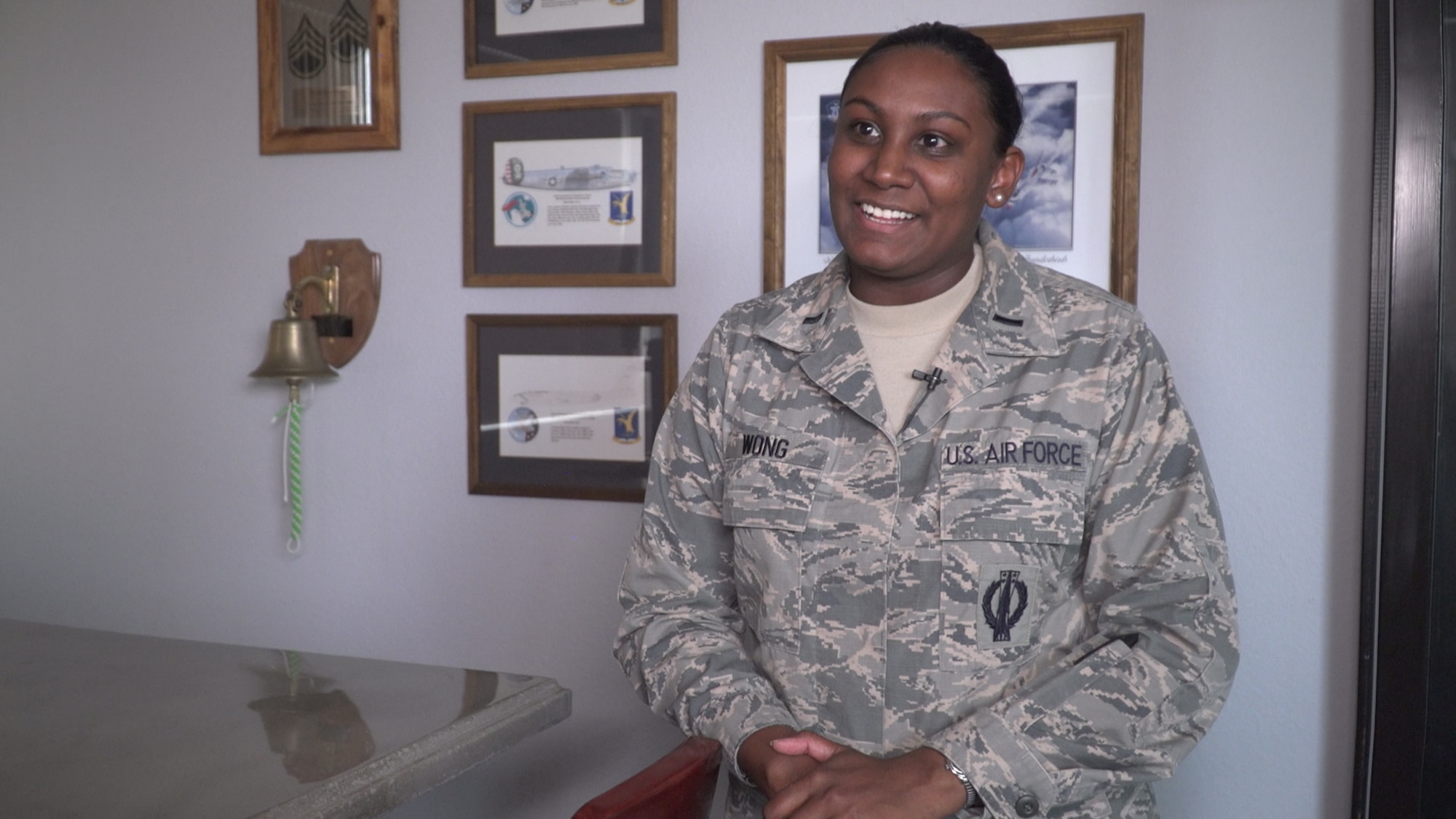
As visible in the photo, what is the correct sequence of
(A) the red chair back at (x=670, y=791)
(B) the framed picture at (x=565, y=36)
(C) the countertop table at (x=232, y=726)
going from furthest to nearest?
(B) the framed picture at (x=565, y=36)
(C) the countertop table at (x=232, y=726)
(A) the red chair back at (x=670, y=791)

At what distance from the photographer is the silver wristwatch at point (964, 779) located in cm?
118

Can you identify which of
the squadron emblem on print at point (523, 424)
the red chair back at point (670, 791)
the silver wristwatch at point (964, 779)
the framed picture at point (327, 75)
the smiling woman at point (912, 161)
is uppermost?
the framed picture at point (327, 75)

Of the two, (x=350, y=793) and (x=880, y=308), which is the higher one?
(x=880, y=308)

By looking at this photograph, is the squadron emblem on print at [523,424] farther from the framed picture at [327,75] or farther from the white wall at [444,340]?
the framed picture at [327,75]

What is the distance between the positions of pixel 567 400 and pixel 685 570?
0.77 meters

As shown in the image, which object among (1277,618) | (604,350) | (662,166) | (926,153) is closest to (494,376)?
(604,350)

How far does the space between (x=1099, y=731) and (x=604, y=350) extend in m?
1.18

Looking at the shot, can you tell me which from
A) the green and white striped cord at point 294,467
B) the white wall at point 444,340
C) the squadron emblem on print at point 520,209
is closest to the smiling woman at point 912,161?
the white wall at point 444,340

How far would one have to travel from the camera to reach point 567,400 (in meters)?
2.14

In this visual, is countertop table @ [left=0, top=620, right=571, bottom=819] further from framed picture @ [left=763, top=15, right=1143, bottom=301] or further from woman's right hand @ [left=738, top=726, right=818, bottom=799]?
framed picture @ [left=763, top=15, right=1143, bottom=301]

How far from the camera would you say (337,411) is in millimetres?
2293

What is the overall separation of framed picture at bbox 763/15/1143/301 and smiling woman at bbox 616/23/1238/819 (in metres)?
0.39

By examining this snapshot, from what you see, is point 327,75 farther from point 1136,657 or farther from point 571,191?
point 1136,657

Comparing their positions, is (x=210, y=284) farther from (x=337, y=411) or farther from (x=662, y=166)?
(x=662, y=166)
